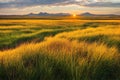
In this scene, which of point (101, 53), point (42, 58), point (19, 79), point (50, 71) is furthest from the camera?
point (101, 53)

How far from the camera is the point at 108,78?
6184 millimetres

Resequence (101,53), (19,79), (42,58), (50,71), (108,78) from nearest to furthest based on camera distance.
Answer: (19,79) → (50,71) → (108,78) → (42,58) → (101,53)

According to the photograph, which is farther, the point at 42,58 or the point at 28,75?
the point at 42,58

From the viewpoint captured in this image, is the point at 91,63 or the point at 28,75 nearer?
the point at 28,75

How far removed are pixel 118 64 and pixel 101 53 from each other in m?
0.54

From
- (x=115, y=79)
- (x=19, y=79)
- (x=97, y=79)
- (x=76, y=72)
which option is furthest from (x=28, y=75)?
(x=115, y=79)

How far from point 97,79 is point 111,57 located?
1.48m

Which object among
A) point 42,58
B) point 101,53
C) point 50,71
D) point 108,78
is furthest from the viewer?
point 101,53

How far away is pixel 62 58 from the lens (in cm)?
650

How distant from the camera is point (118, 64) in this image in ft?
22.8

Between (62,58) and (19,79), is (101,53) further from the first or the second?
(19,79)

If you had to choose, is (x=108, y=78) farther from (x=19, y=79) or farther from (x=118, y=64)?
(x=19, y=79)

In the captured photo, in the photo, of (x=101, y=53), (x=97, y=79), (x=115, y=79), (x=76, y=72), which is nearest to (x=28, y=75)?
(x=76, y=72)

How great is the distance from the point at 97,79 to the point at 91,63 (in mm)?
656
